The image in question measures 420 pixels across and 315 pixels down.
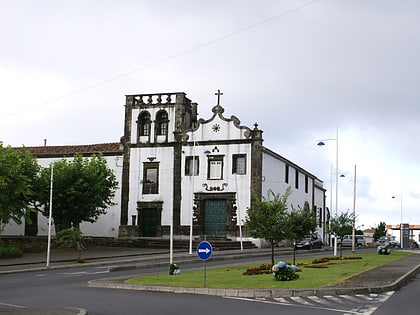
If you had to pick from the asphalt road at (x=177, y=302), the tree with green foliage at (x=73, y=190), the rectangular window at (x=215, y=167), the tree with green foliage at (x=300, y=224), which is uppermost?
the rectangular window at (x=215, y=167)

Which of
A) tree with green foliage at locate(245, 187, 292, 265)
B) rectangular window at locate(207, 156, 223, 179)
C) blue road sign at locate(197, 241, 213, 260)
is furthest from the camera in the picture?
rectangular window at locate(207, 156, 223, 179)

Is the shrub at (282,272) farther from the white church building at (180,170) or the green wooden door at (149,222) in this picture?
A: the green wooden door at (149,222)

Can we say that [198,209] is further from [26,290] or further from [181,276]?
[26,290]

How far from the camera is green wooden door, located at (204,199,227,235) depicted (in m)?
50.4

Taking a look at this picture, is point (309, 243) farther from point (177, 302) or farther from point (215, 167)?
point (177, 302)

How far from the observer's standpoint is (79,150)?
56.0 m

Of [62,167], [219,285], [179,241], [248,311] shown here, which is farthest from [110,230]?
[248,311]

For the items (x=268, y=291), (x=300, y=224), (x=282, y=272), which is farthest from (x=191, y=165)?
(x=268, y=291)

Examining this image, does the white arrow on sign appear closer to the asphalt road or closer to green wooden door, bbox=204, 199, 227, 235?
the asphalt road

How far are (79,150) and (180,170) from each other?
10.4 metres

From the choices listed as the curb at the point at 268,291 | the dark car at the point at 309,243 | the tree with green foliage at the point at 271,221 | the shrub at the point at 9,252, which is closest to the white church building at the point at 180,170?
the dark car at the point at 309,243

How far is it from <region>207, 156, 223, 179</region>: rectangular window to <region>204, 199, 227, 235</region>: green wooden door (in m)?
2.05

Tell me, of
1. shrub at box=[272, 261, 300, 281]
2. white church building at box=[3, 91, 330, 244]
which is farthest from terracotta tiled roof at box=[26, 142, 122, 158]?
shrub at box=[272, 261, 300, 281]

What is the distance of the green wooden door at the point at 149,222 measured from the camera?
172 ft
